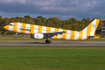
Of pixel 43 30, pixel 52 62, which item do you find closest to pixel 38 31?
pixel 43 30

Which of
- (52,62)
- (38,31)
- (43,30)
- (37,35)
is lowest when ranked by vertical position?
(52,62)

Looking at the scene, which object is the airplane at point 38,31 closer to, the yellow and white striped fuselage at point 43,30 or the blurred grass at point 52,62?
the yellow and white striped fuselage at point 43,30

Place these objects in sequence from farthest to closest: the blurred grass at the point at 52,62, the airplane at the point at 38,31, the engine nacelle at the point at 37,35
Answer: the airplane at the point at 38,31, the engine nacelle at the point at 37,35, the blurred grass at the point at 52,62

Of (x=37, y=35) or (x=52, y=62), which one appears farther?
(x=37, y=35)

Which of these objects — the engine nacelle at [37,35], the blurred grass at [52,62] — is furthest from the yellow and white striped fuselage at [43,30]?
the blurred grass at [52,62]

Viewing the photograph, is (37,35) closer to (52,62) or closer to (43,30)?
(43,30)

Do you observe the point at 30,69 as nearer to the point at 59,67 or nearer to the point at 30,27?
the point at 59,67

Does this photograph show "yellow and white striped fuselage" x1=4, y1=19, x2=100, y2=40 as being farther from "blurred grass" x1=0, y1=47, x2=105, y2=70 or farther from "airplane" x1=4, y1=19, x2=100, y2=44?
"blurred grass" x1=0, y1=47, x2=105, y2=70

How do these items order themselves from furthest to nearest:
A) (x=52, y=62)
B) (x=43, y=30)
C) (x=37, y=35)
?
(x=43, y=30) → (x=37, y=35) → (x=52, y=62)

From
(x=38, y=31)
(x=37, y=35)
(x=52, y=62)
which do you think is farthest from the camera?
(x=38, y=31)

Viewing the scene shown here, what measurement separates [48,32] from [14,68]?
2614 centimetres

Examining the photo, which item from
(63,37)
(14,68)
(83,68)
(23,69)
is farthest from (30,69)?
(63,37)

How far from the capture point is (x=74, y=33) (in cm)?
3978

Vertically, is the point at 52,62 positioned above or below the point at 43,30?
below
